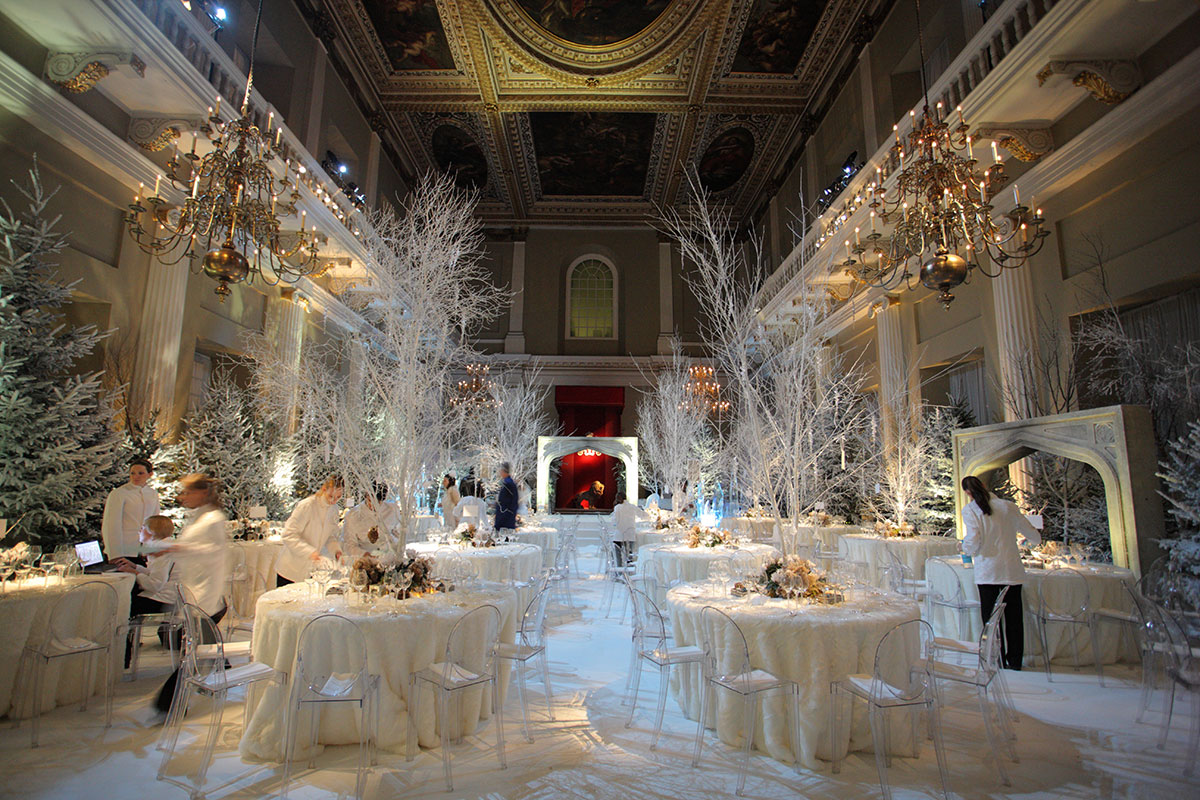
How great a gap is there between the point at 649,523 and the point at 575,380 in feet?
32.9

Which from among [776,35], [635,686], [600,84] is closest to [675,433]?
[635,686]

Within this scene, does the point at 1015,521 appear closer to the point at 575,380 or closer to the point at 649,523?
the point at 649,523

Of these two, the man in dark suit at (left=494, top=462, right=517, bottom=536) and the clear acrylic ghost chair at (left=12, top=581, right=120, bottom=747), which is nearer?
the clear acrylic ghost chair at (left=12, top=581, right=120, bottom=747)

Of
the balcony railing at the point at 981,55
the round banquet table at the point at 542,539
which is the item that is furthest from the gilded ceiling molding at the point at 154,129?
the balcony railing at the point at 981,55

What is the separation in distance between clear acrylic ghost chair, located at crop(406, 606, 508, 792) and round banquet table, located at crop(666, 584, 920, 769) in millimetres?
1362

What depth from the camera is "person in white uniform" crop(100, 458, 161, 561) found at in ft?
16.3

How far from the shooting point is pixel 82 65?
5.58 m

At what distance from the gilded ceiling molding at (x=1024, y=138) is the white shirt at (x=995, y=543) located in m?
4.46

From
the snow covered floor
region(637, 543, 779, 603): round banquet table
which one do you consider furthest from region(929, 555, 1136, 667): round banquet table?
region(637, 543, 779, 603): round banquet table

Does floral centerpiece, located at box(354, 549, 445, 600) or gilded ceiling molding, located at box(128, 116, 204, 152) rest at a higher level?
gilded ceiling molding, located at box(128, 116, 204, 152)

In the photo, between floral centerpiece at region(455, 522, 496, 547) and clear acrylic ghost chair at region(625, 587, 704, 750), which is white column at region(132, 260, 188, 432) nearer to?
floral centerpiece at region(455, 522, 496, 547)

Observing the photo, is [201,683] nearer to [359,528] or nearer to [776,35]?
[359,528]

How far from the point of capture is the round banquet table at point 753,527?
984 cm

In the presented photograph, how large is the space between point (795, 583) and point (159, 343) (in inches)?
281
